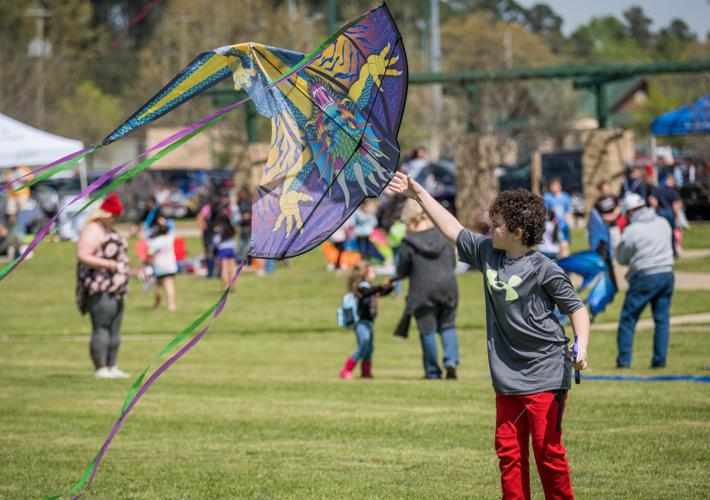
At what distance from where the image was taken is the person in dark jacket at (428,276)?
41.4 ft

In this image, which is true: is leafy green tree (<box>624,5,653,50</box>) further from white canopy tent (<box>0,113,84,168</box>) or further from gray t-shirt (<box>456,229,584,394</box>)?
gray t-shirt (<box>456,229,584,394</box>)

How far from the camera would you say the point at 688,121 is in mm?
30875

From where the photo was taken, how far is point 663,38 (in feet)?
393

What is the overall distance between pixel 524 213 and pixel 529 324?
1.80ft

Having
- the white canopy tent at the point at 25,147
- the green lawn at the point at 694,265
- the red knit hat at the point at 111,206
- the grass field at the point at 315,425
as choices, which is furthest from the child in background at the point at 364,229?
the red knit hat at the point at 111,206

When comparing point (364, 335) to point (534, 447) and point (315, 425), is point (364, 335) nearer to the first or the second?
point (315, 425)

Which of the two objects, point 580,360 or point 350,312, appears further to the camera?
point 350,312

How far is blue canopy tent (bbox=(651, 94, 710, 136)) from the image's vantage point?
97.9ft

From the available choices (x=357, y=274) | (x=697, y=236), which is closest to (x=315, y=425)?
(x=357, y=274)

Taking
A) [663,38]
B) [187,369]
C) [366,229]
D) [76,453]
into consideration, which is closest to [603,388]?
[76,453]

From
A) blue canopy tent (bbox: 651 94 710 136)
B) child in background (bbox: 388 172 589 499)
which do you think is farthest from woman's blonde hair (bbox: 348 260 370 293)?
blue canopy tent (bbox: 651 94 710 136)

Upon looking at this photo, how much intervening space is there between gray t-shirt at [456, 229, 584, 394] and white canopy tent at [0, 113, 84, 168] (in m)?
24.3

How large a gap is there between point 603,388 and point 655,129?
2203 centimetres

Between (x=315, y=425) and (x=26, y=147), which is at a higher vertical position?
(x=26, y=147)
